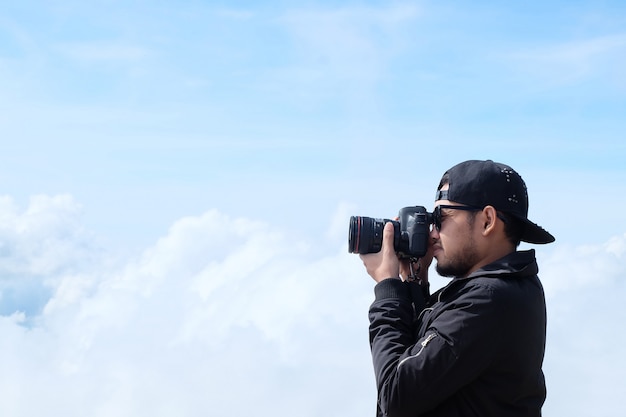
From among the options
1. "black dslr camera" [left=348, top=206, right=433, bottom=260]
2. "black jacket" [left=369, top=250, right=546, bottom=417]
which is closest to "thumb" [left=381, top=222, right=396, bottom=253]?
"black dslr camera" [left=348, top=206, right=433, bottom=260]

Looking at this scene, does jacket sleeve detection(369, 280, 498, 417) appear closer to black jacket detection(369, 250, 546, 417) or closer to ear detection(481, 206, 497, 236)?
black jacket detection(369, 250, 546, 417)

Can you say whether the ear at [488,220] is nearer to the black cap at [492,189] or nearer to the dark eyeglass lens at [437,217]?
the black cap at [492,189]

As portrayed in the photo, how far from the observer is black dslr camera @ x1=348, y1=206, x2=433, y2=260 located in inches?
159

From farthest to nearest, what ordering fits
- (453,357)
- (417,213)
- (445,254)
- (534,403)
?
(417,213), (445,254), (534,403), (453,357)

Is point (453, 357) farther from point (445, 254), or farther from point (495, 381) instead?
point (445, 254)

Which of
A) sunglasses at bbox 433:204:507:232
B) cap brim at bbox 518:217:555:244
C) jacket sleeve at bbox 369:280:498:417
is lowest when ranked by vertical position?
jacket sleeve at bbox 369:280:498:417

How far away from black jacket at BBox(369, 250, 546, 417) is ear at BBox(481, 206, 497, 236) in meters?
0.17

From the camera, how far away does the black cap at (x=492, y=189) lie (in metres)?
3.66

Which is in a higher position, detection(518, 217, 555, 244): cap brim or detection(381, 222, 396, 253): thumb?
detection(381, 222, 396, 253): thumb

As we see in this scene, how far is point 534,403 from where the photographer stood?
3.50 metres

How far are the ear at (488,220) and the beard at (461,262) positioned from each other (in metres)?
0.10

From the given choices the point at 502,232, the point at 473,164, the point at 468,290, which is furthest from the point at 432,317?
the point at 473,164

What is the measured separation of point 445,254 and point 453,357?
2.24 feet

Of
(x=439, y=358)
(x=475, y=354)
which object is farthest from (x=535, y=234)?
(x=439, y=358)
